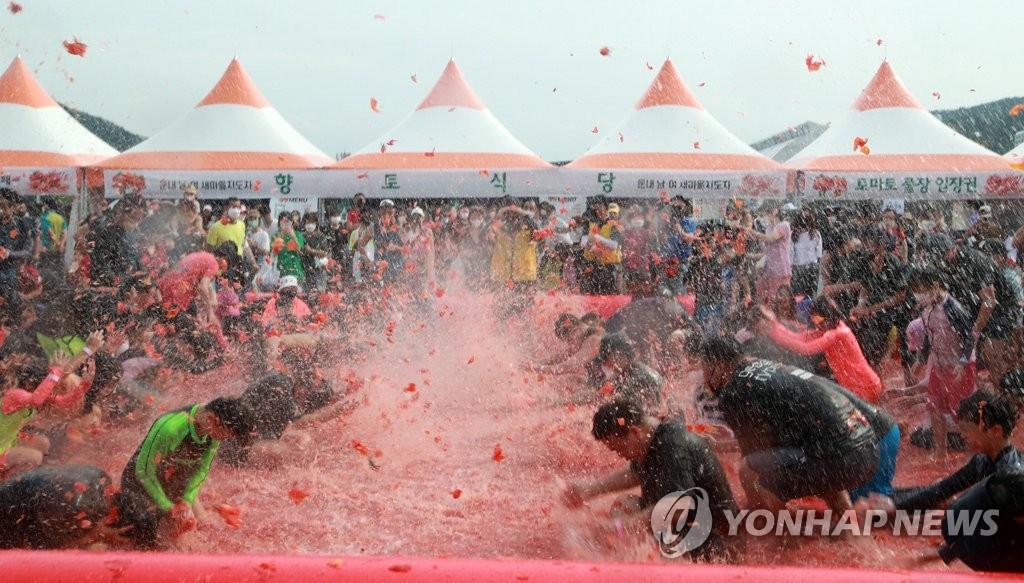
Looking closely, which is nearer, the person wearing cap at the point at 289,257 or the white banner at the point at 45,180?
the person wearing cap at the point at 289,257

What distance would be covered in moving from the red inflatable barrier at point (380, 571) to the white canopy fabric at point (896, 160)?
8.13 m

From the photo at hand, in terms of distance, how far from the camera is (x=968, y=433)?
11.5ft

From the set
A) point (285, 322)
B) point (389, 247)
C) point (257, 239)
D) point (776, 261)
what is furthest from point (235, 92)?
point (776, 261)

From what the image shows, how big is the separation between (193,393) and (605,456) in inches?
136

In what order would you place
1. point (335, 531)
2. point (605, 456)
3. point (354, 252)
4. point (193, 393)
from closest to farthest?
point (335, 531) → point (605, 456) → point (193, 393) → point (354, 252)

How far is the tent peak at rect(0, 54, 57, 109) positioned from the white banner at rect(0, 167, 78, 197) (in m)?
1.80

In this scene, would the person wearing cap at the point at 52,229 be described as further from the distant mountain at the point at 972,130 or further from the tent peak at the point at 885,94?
the distant mountain at the point at 972,130

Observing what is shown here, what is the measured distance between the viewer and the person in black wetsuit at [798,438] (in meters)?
3.71

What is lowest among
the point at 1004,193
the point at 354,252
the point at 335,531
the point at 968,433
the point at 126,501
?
the point at 335,531

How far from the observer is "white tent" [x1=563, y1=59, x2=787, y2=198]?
10023 mm

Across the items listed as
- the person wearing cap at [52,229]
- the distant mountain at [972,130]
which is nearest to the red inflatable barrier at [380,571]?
the person wearing cap at [52,229]

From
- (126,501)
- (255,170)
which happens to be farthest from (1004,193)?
(126,501)

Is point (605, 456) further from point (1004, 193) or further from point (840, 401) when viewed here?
point (1004, 193)
